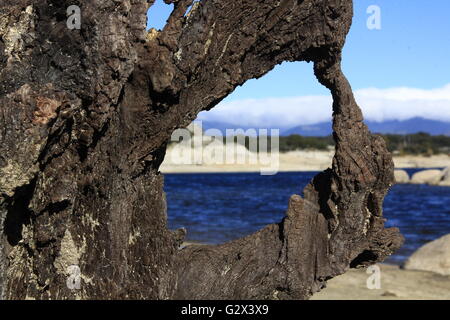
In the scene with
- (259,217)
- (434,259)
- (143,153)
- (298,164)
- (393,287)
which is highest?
(143,153)

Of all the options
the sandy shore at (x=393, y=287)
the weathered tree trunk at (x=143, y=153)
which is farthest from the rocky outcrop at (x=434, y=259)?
the weathered tree trunk at (x=143, y=153)

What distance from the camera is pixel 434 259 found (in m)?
14.0

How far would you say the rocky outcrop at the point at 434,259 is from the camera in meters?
13.8

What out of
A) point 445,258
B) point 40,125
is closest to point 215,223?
point 445,258

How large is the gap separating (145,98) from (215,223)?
21.4 metres

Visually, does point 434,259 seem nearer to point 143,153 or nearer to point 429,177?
point 143,153

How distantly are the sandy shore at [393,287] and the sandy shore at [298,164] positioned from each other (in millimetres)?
58804

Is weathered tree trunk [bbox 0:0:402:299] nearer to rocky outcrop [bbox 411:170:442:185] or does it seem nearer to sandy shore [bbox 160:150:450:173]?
rocky outcrop [bbox 411:170:442:185]

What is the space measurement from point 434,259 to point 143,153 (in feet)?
38.0

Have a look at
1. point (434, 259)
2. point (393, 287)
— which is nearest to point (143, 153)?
point (393, 287)

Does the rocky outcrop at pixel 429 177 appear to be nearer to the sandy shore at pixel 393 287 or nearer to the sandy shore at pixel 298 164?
the sandy shore at pixel 298 164

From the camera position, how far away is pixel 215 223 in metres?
25.2

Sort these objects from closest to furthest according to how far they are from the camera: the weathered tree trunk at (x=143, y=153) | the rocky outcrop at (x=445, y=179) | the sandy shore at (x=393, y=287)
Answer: the weathered tree trunk at (x=143, y=153)
the sandy shore at (x=393, y=287)
the rocky outcrop at (x=445, y=179)

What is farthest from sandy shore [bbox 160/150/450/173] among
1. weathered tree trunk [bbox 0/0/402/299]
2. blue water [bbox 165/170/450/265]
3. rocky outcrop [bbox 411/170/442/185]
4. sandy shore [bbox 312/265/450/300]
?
weathered tree trunk [bbox 0/0/402/299]
